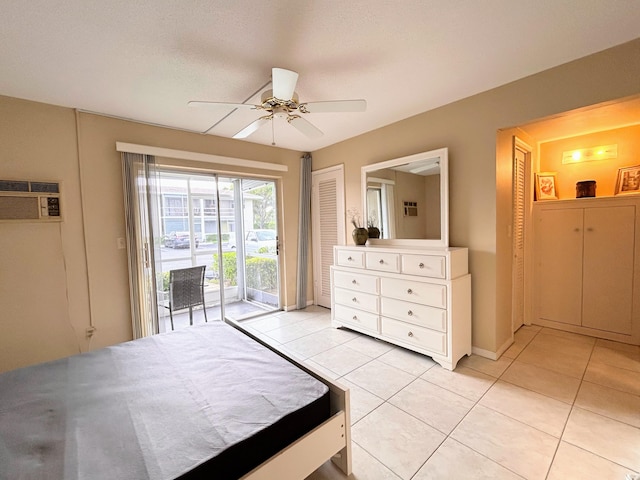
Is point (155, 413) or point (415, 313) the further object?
point (415, 313)

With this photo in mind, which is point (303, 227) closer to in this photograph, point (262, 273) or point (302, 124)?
point (262, 273)

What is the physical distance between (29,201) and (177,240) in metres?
1.25

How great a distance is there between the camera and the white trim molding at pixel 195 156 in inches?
110

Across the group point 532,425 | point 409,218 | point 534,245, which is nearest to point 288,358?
point 532,425

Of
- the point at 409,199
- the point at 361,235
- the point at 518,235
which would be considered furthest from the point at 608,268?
the point at 361,235

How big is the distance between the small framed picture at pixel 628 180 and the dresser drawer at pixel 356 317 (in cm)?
294

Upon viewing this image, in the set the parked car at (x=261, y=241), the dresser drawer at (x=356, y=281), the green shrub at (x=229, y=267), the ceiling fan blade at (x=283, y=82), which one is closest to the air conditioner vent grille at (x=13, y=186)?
the green shrub at (x=229, y=267)

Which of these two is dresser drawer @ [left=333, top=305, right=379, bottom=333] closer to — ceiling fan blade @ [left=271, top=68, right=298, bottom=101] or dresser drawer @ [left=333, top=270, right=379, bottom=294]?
dresser drawer @ [left=333, top=270, right=379, bottom=294]

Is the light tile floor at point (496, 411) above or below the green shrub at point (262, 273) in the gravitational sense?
below

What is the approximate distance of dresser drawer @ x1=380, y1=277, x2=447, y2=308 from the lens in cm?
246

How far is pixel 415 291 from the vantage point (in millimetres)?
2646

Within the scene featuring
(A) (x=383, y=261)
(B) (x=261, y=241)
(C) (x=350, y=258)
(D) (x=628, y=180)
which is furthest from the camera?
(B) (x=261, y=241)

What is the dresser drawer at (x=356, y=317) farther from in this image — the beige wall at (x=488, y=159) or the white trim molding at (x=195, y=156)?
the white trim molding at (x=195, y=156)

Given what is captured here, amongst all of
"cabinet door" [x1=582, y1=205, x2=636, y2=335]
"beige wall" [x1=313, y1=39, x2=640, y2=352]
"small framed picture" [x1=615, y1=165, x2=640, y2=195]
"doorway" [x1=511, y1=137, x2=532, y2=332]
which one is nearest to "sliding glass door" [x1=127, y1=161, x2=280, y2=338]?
"beige wall" [x1=313, y1=39, x2=640, y2=352]
